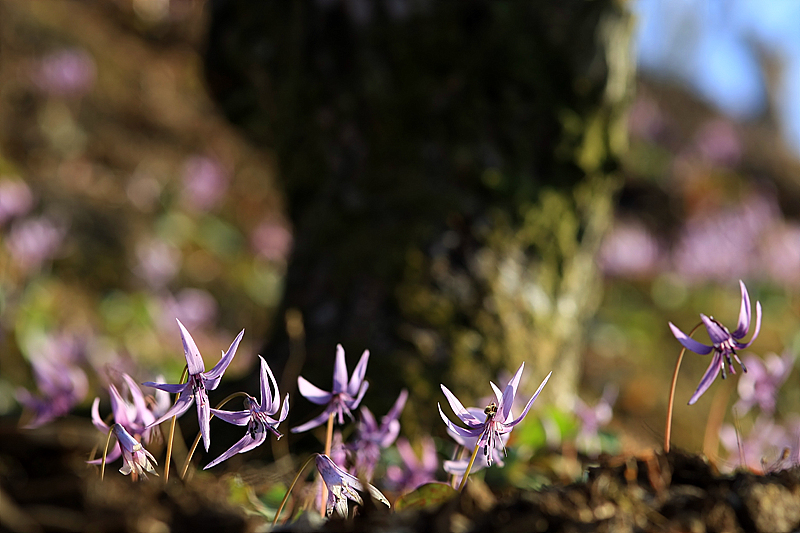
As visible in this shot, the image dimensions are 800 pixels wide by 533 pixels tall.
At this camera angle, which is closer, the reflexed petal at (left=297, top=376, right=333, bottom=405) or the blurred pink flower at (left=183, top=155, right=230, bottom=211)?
the reflexed petal at (left=297, top=376, right=333, bottom=405)

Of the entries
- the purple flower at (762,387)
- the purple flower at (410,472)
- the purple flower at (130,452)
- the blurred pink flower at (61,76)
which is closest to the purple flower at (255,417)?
the purple flower at (130,452)

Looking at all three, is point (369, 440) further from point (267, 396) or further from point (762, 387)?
point (762, 387)

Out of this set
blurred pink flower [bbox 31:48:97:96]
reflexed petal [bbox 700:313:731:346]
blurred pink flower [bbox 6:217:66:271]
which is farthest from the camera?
blurred pink flower [bbox 31:48:97:96]

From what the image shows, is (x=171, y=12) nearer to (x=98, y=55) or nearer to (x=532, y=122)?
(x=98, y=55)

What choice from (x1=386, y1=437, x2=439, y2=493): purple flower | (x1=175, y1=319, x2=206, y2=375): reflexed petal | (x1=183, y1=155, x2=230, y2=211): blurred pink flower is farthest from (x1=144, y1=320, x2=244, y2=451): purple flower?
(x1=183, y1=155, x2=230, y2=211): blurred pink flower

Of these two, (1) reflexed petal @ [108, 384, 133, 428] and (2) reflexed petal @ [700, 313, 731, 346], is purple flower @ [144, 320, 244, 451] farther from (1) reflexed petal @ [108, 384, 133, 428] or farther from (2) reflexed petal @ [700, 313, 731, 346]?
(2) reflexed petal @ [700, 313, 731, 346]

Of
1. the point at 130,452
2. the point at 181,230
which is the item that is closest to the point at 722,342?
the point at 130,452

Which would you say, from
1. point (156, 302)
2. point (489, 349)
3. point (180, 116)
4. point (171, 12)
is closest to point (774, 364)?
point (489, 349)

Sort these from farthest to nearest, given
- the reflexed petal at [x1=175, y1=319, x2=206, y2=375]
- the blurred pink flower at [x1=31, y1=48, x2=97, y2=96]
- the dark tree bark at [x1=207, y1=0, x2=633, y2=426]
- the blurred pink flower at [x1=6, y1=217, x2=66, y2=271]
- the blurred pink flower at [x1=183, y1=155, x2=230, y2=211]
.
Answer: the blurred pink flower at [x1=183, y1=155, x2=230, y2=211], the blurred pink flower at [x1=31, y1=48, x2=97, y2=96], the blurred pink flower at [x1=6, y1=217, x2=66, y2=271], the dark tree bark at [x1=207, y1=0, x2=633, y2=426], the reflexed petal at [x1=175, y1=319, x2=206, y2=375]
